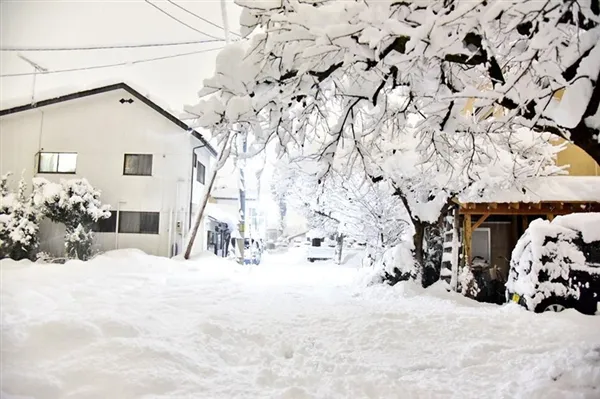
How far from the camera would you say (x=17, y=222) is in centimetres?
200

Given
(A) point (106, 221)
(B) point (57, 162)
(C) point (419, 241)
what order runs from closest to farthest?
1. (B) point (57, 162)
2. (A) point (106, 221)
3. (C) point (419, 241)

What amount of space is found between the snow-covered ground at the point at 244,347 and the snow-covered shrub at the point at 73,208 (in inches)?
8.1

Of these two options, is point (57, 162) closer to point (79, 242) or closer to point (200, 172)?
point (79, 242)

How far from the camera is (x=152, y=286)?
18.9 ft

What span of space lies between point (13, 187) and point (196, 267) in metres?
7.33

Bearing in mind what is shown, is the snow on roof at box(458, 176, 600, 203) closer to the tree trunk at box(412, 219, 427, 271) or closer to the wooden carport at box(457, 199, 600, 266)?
the wooden carport at box(457, 199, 600, 266)

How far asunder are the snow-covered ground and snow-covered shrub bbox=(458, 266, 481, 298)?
109 inches

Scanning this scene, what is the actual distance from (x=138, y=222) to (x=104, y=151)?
0.85 meters

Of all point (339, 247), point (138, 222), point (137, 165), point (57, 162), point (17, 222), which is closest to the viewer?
point (17, 222)

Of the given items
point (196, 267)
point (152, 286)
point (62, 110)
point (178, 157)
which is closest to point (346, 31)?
point (62, 110)

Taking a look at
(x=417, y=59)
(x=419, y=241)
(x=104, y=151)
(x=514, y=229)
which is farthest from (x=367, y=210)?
(x=417, y=59)

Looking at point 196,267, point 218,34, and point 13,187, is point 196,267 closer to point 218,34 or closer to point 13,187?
point 218,34

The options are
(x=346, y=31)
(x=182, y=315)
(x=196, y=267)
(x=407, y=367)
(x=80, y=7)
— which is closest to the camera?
(x=80, y=7)

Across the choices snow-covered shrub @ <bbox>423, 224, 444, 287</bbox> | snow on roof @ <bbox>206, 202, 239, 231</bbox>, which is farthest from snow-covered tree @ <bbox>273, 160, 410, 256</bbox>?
snow on roof @ <bbox>206, 202, 239, 231</bbox>
